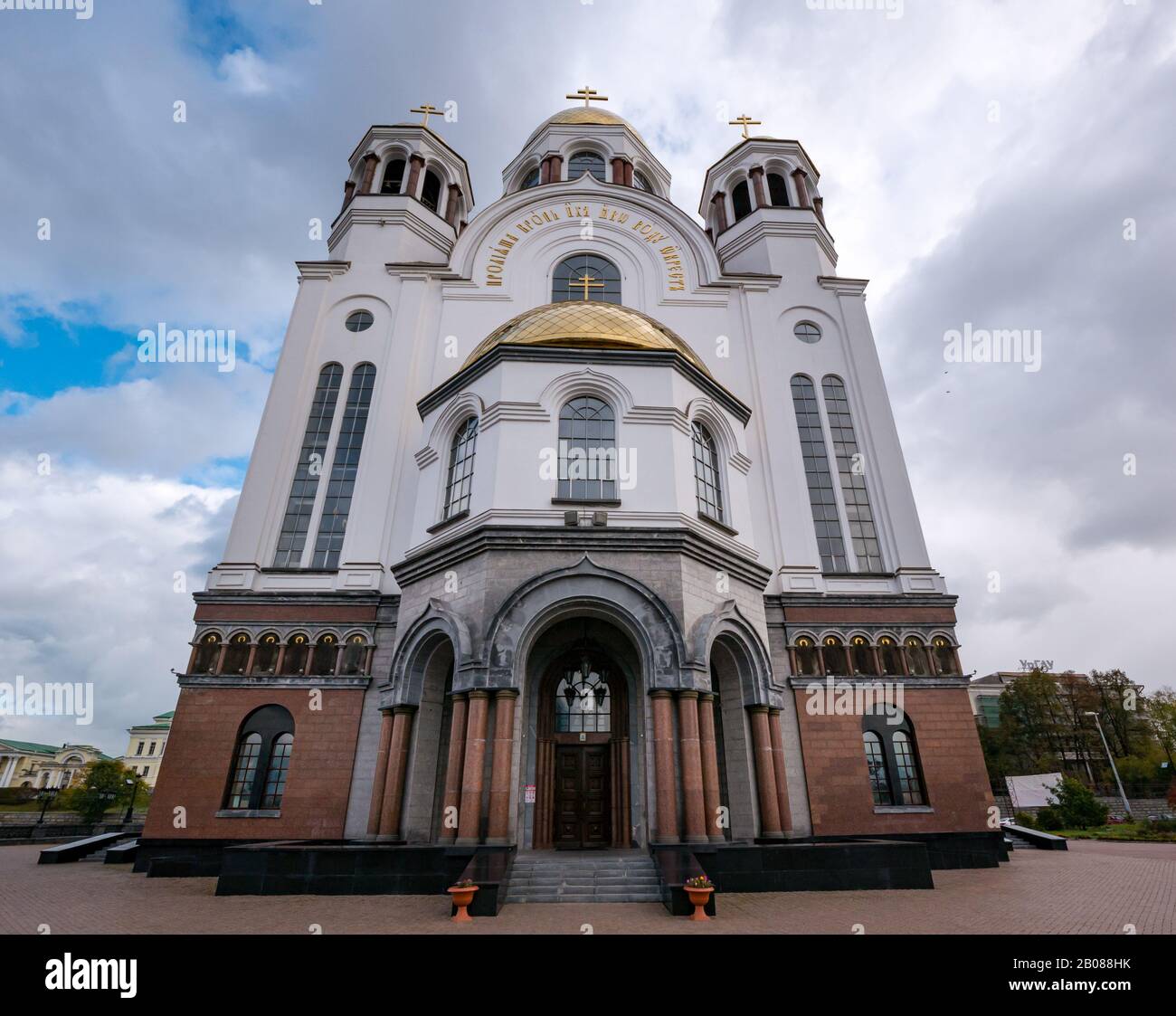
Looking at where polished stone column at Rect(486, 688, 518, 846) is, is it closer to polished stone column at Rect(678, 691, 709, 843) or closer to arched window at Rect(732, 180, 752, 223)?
polished stone column at Rect(678, 691, 709, 843)

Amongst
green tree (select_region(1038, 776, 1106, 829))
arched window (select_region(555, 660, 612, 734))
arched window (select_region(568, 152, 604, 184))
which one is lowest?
green tree (select_region(1038, 776, 1106, 829))

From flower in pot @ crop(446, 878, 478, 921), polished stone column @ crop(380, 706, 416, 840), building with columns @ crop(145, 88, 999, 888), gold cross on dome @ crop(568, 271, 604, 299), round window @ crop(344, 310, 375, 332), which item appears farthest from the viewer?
gold cross on dome @ crop(568, 271, 604, 299)

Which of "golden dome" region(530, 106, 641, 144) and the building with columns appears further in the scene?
"golden dome" region(530, 106, 641, 144)

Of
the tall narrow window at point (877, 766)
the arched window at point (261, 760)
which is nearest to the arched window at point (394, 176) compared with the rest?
the arched window at point (261, 760)

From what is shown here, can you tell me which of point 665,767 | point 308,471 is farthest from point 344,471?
point 665,767

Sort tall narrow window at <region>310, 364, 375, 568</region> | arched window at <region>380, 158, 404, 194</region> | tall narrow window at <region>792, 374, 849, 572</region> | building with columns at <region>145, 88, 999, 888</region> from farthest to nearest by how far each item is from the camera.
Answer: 1. arched window at <region>380, 158, 404, 194</region>
2. tall narrow window at <region>792, 374, 849, 572</region>
3. tall narrow window at <region>310, 364, 375, 568</region>
4. building with columns at <region>145, 88, 999, 888</region>

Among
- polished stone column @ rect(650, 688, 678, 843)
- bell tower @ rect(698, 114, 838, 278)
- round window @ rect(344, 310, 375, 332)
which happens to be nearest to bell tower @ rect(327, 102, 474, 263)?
round window @ rect(344, 310, 375, 332)

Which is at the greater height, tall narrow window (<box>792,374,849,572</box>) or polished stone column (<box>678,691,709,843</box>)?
tall narrow window (<box>792,374,849,572</box>)

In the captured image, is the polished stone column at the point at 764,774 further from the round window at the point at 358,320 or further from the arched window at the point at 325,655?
the round window at the point at 358,320

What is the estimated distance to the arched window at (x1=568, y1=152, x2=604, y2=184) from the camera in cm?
2595

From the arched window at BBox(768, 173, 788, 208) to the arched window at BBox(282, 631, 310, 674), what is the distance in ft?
76.5

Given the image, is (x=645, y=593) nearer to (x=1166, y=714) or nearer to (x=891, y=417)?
(x=891, y=417)

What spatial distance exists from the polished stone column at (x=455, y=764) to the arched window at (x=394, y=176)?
21.4 metres

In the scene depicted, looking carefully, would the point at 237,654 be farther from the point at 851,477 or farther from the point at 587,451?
the point at 851,477
